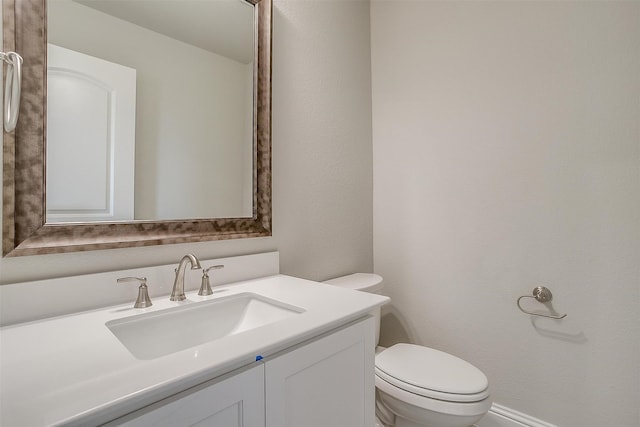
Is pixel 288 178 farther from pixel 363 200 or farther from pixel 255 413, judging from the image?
pixel 255 413

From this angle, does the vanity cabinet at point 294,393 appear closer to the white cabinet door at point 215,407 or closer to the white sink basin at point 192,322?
the white cabinet door at point 215,407

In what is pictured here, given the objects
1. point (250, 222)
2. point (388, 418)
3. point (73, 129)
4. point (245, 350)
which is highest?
point (73, 129)

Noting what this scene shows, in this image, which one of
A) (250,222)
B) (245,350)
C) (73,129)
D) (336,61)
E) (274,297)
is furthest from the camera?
(336,61)

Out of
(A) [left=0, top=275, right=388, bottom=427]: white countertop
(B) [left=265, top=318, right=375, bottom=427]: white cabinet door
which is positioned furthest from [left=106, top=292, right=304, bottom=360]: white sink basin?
(B) [left=265, top=318, right=375, bottom=427]: white cabinet door

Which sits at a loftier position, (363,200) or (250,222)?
A: (363,200)

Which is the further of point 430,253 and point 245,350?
point 430,253

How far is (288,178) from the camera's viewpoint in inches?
56.6

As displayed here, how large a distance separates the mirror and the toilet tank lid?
0.45 meters

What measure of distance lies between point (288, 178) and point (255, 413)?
967 millimetres

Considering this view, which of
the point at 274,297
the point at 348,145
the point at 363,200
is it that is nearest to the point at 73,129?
the point at 274,297

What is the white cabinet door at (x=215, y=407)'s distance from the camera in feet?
1.72

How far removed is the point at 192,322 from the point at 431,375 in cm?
90

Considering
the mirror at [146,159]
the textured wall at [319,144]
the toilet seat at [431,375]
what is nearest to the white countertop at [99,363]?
the mirror at [146,159]

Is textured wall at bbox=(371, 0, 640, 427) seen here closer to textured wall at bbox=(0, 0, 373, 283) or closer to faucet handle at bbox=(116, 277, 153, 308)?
textured wall at bbox=(0, 0, 373, 283)
